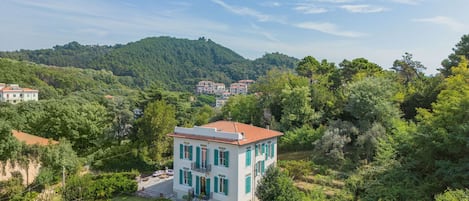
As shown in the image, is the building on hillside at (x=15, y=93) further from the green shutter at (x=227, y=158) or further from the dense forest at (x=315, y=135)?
the green shutter at (x=227, y=158)

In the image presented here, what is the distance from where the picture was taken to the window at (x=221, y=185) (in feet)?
61.1

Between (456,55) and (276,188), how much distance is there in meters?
23.0

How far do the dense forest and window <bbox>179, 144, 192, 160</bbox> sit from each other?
13.7ft

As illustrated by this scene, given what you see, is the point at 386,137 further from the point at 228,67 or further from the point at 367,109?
the point at 228,67

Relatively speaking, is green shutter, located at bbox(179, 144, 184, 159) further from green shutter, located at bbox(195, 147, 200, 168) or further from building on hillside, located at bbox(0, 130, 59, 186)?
building on hillside, located at bbox(0, 130, 59, 186)

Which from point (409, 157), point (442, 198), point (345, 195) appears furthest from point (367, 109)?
point (442, 198)

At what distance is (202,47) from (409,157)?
6707 inches

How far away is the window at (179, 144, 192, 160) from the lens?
20.1 meters

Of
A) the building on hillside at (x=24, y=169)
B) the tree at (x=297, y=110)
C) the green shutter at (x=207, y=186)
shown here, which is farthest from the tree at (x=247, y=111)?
the building on hillside at (x=24, y=169)

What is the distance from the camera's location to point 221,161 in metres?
18.8

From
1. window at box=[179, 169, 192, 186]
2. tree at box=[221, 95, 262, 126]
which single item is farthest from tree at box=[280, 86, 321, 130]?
window at box=[179, 169, 192, 186]

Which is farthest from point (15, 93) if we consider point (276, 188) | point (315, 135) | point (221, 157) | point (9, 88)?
point (276, 188)

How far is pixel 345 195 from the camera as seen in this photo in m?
15.5

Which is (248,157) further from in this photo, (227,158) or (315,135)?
(315,135)
